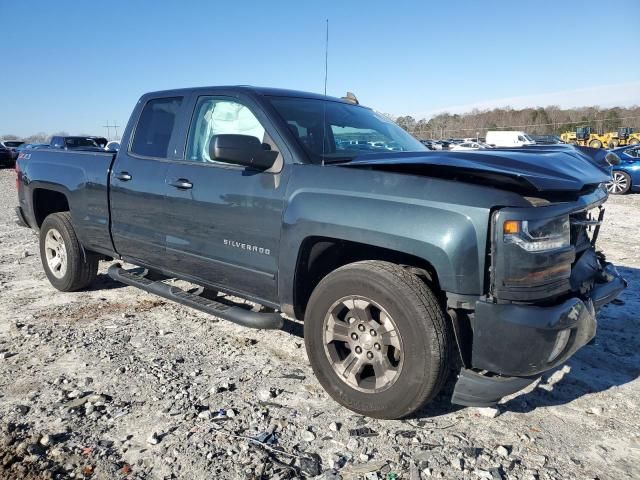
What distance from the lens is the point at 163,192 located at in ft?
13.1

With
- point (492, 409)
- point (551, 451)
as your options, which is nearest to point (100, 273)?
point (492, 409)

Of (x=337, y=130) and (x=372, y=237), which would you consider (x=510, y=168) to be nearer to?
(x=372, y=237)

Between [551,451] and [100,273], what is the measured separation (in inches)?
210

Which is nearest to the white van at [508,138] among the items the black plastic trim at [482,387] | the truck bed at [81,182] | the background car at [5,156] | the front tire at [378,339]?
the background car at [5,156]

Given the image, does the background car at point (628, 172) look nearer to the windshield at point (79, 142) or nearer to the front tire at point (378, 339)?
the front tire at point (378, 339)

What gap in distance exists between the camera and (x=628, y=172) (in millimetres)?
14914

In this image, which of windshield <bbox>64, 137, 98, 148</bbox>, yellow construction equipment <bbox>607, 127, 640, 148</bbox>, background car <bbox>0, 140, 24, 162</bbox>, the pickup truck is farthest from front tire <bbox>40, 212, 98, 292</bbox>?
yellow construction equipment <bbox>607, 127, 640, 148</bbox>

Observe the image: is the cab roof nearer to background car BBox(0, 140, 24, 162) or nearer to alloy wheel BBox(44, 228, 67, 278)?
alloy wheel BBox(44, 228, 67, 278)

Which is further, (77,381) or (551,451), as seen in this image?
(77,381)

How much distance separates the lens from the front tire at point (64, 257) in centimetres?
514

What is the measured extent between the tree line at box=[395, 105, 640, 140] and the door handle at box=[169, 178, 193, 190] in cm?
4440

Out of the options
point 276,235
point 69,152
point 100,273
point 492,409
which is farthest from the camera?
point 100,273

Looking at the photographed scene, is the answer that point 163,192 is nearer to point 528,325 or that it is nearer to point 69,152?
point 69,152

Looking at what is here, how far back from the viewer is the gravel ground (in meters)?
2.54
